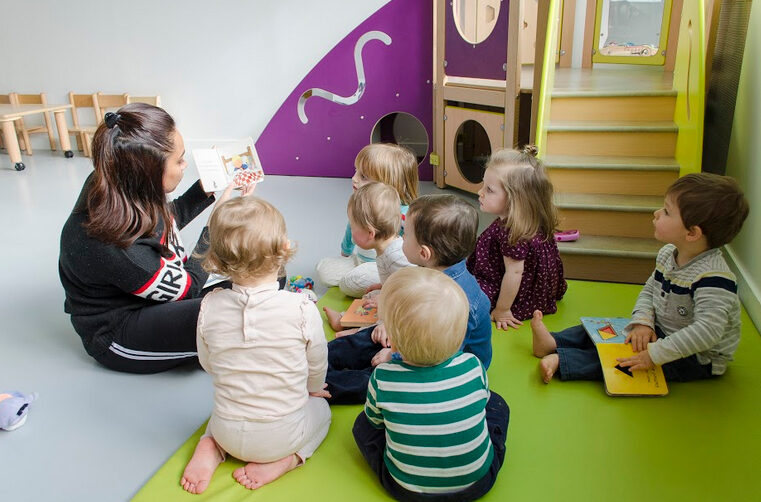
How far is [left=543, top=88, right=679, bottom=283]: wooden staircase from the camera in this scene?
3.05m

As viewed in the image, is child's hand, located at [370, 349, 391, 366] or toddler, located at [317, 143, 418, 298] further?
toddler, located at [317, 143, 418, 298]

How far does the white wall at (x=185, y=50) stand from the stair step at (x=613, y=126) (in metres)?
2.05

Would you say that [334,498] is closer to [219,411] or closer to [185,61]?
[219,411]

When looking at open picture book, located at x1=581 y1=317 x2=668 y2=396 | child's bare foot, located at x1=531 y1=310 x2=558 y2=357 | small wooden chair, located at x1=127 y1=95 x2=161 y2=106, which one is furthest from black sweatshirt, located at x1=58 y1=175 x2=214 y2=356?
small wooden chair, located at x1=127 y1=95 x2=161 y2=106

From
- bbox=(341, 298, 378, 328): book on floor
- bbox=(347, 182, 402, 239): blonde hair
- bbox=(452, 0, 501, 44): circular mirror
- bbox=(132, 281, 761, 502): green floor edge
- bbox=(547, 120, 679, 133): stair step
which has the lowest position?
bbox=(132, 281, 761, 502): green floor edge

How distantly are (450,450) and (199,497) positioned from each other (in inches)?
28.8

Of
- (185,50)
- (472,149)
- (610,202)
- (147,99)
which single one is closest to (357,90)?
(472,149)

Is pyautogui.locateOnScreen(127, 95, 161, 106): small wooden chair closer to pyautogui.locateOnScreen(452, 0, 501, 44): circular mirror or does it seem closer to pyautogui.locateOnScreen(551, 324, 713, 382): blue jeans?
pyautogui.locateOnScreen(452, 0, 501, 44): circular mirror

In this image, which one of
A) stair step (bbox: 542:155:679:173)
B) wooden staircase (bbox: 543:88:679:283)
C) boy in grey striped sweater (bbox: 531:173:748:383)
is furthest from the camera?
stair step (bbox: 542:155:679:173)

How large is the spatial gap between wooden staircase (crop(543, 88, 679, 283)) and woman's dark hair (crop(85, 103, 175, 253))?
1965 millimetres

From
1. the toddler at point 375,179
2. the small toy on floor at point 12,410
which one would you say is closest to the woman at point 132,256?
the small toy on floor at point 12,410

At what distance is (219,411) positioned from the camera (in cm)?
167

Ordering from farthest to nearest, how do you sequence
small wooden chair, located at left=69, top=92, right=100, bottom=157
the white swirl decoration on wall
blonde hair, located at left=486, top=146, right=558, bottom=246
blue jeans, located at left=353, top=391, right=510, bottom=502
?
small wooden chair, located at left=69, top=92, right=100, bottom=157 < the white swirl decoration on wall < blonde hair, located at left=486, top=146, right=558, bottom=246 < blue jeans, located at left=353, top=391, right=510, bottom=502

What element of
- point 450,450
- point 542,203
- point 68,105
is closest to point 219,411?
point 450,450
